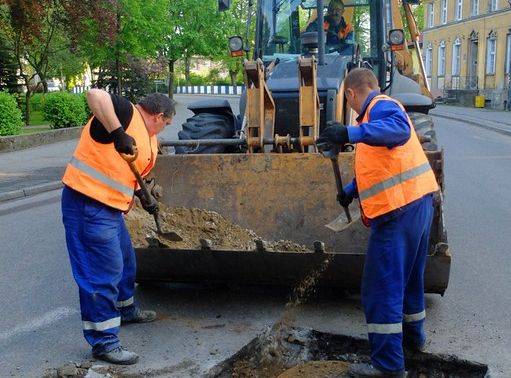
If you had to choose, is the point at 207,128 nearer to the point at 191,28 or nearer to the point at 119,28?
the point at 119,28

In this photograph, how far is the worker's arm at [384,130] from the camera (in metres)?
3.76

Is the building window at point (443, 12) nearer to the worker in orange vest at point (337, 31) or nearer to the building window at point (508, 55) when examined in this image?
the building window at point (508, 55)

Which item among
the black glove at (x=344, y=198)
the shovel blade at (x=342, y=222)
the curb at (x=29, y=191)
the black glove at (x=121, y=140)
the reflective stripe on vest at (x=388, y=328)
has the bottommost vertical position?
the curb at (x=29, y=191)

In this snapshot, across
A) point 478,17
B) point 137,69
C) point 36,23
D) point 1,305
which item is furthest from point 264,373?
point 478,17

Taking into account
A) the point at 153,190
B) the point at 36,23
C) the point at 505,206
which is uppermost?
the point at 36,23

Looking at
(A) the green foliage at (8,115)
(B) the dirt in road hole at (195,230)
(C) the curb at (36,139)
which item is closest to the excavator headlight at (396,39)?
(B) the dirt in road hole at (195,230)

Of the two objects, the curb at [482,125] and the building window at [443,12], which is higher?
the building window at [443,12]

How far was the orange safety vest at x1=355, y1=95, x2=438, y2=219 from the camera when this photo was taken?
12.8 feet

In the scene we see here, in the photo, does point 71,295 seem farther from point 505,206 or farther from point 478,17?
point 478,17

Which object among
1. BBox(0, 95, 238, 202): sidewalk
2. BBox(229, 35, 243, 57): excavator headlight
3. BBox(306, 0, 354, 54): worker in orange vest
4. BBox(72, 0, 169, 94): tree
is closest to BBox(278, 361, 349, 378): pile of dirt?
BBox(306, 0, 354, 54): worker in orange vest

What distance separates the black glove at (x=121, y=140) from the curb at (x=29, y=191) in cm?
696

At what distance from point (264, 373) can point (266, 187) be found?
1657mm

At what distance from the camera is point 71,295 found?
18.8ft

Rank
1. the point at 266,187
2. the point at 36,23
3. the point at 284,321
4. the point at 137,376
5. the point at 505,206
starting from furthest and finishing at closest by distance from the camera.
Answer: the point at 36,23 → the point at 505,206 → the point at 266,187 → the point at 284,321 → the point at 137,376
